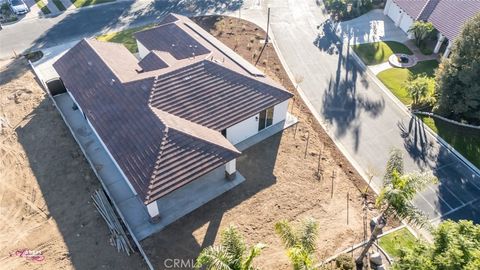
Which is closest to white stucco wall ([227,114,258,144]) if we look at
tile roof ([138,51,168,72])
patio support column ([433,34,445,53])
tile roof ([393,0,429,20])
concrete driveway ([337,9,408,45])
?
tile roof ([138,51,168,72])

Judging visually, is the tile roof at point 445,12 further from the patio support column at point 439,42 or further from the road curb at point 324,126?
the road curb at point 324,126

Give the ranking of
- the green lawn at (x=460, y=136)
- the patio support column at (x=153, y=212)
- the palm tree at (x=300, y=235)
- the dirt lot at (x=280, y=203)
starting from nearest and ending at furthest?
the palm tree at (x=300, y=235)
the patio support column at (x=153, y=212)
the dirt lot at (x=280, y=203)
the green lawn at (x=460, y=136)

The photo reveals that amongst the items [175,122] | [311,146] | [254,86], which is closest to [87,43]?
[175,122]

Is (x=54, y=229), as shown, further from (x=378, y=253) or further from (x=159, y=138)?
(x=378, y=253)

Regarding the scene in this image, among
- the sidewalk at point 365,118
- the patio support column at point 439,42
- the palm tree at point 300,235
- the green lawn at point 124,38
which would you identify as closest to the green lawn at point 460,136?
the sidewalk at point 365,118

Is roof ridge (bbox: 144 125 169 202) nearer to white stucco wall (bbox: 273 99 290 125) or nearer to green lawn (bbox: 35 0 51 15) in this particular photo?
white stucco wall (bbox: 273 99 290 125)

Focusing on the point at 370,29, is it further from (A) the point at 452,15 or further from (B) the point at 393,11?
(A) the point at 452,15
